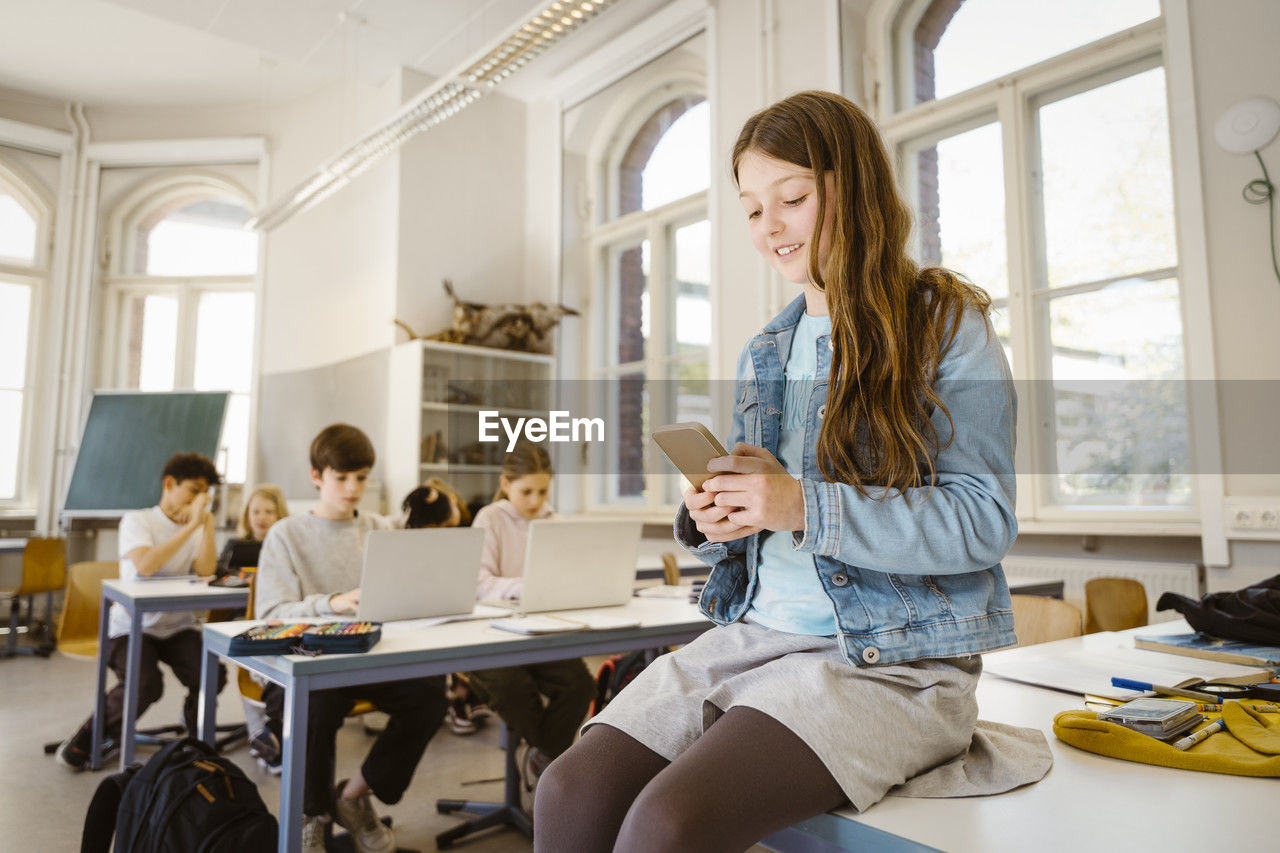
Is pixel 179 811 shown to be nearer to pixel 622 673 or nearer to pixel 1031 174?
pixel 622 673

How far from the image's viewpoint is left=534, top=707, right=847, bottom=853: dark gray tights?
0.80 metres

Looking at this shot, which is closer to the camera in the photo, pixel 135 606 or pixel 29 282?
pixel 135 606

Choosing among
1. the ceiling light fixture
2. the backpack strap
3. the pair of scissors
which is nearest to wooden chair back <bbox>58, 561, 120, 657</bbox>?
the backpack strap

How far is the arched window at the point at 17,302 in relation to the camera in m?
7.07

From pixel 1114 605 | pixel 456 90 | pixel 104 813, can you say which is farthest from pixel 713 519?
pixel 456 90

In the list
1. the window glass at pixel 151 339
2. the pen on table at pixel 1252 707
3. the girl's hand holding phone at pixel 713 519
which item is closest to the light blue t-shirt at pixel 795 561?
the girl's hand holding phone at pixel 713 519

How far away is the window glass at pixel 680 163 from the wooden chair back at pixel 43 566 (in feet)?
15.5

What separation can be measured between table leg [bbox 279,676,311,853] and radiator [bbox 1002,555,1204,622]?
282cm

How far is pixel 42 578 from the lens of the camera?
19.8 ft

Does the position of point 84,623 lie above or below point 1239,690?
below

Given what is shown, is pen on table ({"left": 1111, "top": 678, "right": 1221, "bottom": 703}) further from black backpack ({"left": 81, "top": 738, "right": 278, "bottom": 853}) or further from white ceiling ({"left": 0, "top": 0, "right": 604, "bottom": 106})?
white ceiling ({"left": 0, "top": 0, "right": 604, "bottom": 106})

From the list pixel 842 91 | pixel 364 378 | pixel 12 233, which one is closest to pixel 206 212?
Answer: pixel 12 233

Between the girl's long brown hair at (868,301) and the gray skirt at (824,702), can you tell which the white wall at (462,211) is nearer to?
the girl's long brown hair at (868,301)

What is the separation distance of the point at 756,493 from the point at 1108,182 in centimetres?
378
